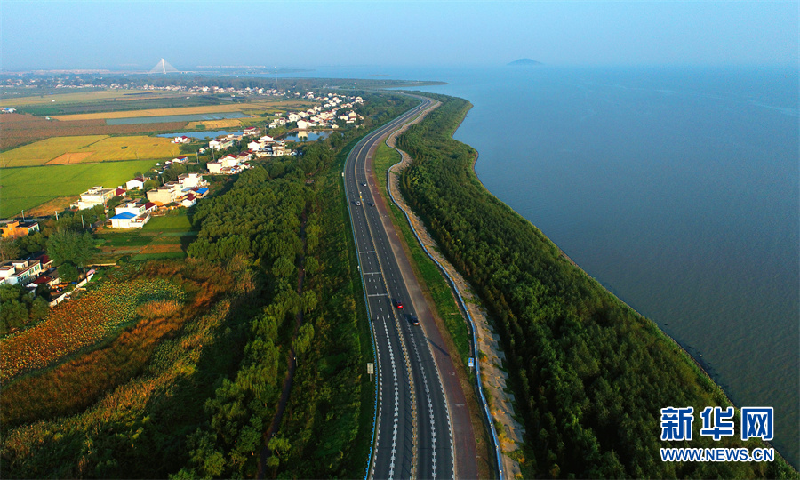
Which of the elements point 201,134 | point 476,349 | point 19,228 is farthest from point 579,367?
point 201,134

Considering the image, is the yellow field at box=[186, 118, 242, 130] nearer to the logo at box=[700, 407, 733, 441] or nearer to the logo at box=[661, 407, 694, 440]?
the logo at box=[661, 407, 694, 440]

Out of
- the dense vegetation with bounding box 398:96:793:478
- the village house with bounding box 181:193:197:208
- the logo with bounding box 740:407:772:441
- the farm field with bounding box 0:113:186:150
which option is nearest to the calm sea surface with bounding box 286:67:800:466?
the dense vegetation with bounding box 398:96:793:478

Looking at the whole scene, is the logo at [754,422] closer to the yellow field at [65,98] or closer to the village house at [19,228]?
the village house at [19,228]

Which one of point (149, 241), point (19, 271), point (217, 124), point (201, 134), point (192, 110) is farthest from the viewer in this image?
point (192, 110)

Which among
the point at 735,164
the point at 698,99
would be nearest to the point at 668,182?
the point at 735,164

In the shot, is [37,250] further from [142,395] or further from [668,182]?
[668,182]

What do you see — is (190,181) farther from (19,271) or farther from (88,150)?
(88,150)
